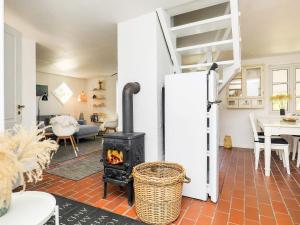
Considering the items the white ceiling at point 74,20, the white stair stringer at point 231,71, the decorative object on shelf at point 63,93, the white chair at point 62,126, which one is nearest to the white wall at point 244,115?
the white stair stringer at point 231,71

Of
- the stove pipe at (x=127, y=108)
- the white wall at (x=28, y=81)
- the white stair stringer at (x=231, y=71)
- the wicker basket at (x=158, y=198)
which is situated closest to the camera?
the wicker basket at (x=158, y=198)

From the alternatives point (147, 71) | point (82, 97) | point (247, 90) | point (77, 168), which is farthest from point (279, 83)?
point (82, 97)

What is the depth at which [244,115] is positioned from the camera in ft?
16.6

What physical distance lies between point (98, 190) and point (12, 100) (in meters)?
1.74

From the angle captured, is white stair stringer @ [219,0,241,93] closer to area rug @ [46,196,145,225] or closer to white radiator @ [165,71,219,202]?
white radiator @ [165,71,219,202]

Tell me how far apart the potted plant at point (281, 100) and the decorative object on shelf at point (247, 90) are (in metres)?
0.30

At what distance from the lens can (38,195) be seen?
51.5 inches

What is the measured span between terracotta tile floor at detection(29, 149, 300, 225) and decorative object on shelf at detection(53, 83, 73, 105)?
5.57 metres

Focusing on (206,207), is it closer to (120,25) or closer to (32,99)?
(120,25)

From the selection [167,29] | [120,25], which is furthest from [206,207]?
[120,25]

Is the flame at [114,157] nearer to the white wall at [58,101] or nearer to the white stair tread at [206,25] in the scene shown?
the white stair tread at [206,25]

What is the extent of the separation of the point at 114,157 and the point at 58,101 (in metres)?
6.69

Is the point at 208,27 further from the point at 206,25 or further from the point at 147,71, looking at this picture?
the point at 147,71

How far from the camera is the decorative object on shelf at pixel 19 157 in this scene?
97 cm
